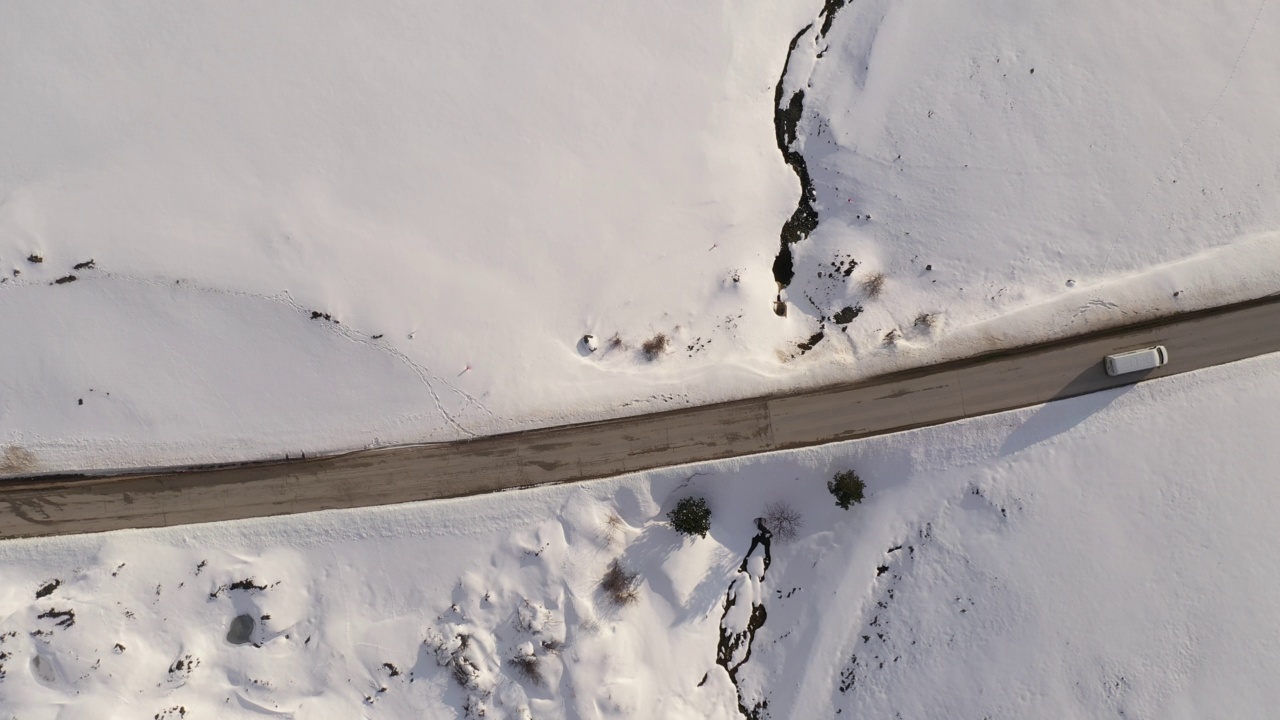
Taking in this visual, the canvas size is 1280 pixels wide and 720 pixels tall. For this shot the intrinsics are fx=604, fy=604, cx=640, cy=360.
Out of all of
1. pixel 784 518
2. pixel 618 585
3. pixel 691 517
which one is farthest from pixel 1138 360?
pixel 618 585

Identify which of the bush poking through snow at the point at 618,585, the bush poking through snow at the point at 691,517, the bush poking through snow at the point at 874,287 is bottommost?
the bush poking through snow at the point at 618,585

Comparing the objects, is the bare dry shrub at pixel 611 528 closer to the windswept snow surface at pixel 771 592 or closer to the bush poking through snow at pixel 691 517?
the windswept snow surface at pixel 771 592

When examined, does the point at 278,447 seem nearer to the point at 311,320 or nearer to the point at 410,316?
the point at 311,320

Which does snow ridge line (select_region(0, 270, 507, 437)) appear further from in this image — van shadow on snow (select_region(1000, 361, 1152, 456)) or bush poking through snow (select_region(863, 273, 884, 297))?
van shadow on snow (select_region(1000, 361, 1152, 456))

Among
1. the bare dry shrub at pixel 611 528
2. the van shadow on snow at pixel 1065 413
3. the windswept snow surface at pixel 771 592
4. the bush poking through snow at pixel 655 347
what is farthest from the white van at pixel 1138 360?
the bare dry shrub at pixel 611 528

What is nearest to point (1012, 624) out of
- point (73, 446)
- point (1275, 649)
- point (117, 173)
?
point (1275, 649)

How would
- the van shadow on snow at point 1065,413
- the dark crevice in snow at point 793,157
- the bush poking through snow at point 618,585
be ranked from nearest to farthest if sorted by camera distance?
the bush poking through snow at point 618,585 → the van shadow on snow at point 1065,413 → the dark crevice in snow at point 793,157

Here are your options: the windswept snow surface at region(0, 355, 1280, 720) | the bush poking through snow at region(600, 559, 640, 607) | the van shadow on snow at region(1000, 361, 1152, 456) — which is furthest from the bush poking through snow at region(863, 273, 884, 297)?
the bush poking through snow at region(600, 559, 640, 607)
